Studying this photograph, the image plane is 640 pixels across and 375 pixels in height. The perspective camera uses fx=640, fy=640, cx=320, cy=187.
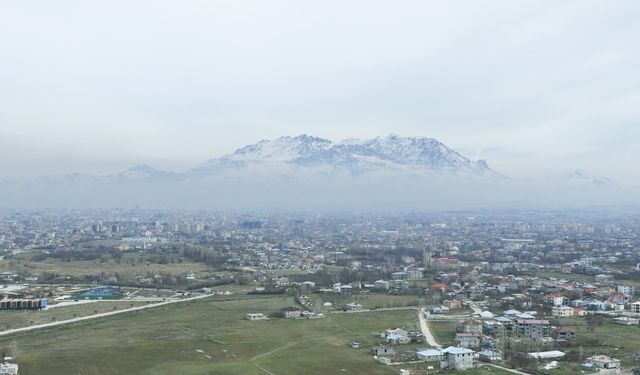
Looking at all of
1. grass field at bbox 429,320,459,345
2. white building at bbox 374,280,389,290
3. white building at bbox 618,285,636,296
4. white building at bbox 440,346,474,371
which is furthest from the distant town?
white building at bbox 374,280,389,290

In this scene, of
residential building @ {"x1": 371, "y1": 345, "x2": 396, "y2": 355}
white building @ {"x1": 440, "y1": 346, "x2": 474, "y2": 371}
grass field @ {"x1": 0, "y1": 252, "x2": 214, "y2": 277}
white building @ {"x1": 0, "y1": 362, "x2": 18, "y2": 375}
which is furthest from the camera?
grass field @ {"x1": 0, "y1": 252, "x2": 214, "y2": 277}

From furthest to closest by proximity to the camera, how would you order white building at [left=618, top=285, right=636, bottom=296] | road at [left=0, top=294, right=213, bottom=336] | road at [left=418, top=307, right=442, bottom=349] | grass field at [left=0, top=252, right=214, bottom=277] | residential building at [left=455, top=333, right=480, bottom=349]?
1. grass field at [left=0, top=252, right=214, bottom=277]
2. white building at [left=618, top=285, right=636, bottom=296]
3. road at [left=0, top=294, right=213, bottom=336]
4. road at [left=418, top=307, right=442, bottom=349]
5. residential building at [left=455, top=333, right=480, bottom=349]

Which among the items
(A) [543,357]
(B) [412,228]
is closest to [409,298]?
(A) [543,357]

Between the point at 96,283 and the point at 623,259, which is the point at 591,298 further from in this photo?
the point at 96,283

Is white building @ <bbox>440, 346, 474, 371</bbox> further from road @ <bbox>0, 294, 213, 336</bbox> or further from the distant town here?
road @ <bbox>0, 294, 213, 336</bbox>

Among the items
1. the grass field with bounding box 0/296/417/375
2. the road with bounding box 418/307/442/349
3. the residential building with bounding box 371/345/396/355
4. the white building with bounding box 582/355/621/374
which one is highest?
the white building with bounding box 582/355/621/374

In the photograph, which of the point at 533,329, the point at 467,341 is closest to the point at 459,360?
the point at 467,341

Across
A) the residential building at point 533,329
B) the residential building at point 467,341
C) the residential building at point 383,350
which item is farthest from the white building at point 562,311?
the residential building at point 383,350

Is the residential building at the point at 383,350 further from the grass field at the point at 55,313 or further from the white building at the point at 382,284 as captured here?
the white building at the point at 382,284
